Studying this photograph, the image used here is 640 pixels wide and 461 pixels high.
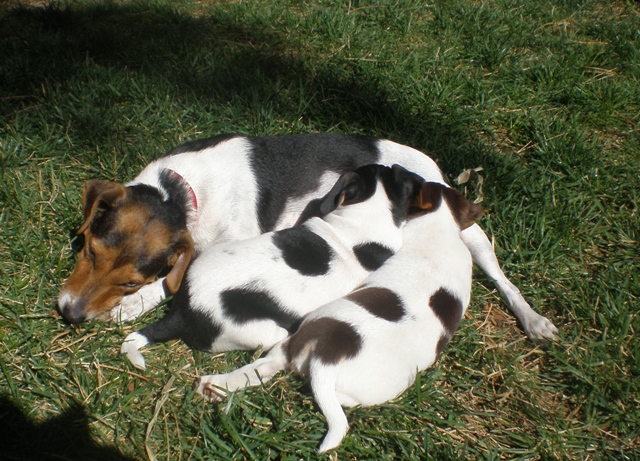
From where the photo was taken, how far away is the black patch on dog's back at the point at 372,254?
3.94 meters

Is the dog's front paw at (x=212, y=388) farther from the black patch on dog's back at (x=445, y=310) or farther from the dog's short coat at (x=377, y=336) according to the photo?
the black patch on dog's back at (x=445, y=310)

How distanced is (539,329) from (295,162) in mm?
2048

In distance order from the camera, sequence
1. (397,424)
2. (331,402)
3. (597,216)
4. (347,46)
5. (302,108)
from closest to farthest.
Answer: (331,402), (397,424), (597,216), (302,108), (347,46)

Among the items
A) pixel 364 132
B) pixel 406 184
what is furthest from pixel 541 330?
pixel 364 132

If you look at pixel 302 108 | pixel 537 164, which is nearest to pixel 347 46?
pixel 302 108

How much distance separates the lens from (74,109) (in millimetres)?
5359

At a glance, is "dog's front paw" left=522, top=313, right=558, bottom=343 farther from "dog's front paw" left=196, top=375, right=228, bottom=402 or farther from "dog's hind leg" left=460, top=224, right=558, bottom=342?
"dog's front paw" left=196, top=375, right=228, bottom=402

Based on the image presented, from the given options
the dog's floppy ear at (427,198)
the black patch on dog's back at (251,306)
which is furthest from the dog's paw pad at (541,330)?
the black patch on dog's back at (251,306)

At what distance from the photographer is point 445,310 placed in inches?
140

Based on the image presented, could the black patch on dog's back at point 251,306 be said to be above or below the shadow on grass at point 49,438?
above

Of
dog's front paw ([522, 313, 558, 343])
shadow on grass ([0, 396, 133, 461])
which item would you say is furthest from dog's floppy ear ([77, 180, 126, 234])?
dog's front paw ([522, 313, 558, 343])

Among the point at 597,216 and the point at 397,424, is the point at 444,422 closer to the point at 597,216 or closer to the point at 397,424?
the point at 397,424

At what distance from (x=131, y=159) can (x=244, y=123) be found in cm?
106

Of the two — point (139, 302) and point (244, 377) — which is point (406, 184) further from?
point (139, 302)
